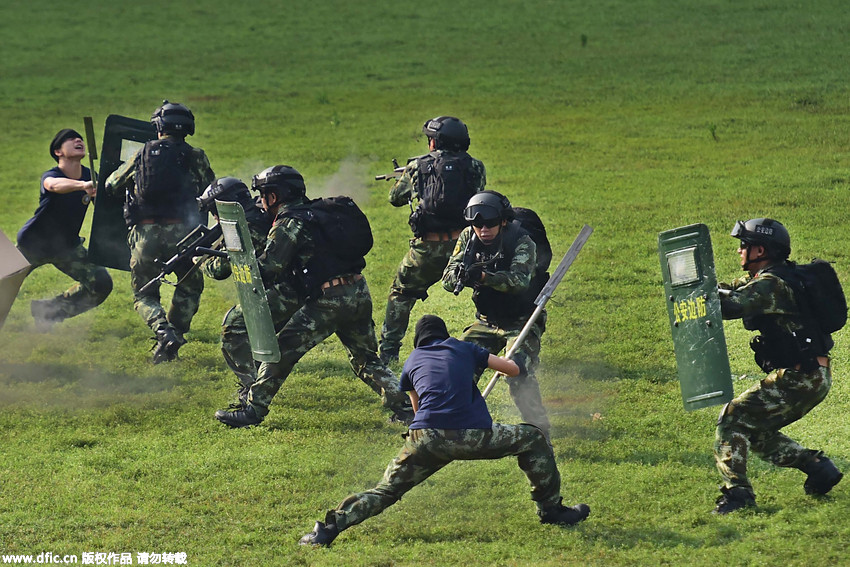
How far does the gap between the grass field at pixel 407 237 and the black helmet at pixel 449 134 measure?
249cm

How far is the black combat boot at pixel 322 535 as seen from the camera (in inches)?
319

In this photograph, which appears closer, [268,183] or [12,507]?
[12,507]

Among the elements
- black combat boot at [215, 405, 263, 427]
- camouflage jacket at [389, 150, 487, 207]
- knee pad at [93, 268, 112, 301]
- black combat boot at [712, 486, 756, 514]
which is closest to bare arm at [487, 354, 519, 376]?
black combat boot at [712, 486, 756, 514]

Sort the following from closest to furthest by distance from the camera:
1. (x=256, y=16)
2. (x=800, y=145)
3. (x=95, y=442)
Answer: (x=95, y=442) → (x=800, y=145) → (x=256, y=16)

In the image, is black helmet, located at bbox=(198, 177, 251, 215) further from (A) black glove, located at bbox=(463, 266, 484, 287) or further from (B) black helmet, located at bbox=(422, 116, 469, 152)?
(A) black glove, located at bbox=(463, 266, 484, 287)

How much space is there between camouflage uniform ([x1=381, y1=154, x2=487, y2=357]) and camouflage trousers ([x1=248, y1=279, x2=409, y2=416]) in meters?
1.30

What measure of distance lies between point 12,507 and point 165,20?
30.5 m


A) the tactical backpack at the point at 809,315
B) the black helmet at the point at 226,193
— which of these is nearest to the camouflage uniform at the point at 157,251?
the black helmet at the point at 226,193

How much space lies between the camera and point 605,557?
25.8 feet

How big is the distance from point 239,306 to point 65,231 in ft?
11.6

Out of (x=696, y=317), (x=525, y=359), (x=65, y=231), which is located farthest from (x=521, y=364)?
(x=65, y=231)

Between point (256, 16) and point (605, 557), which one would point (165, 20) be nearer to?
point (256, 16)

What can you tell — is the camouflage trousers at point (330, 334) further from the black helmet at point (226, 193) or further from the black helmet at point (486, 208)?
the black helmet at point (486, 208)

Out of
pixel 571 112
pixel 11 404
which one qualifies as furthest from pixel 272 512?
pixel 571 112
